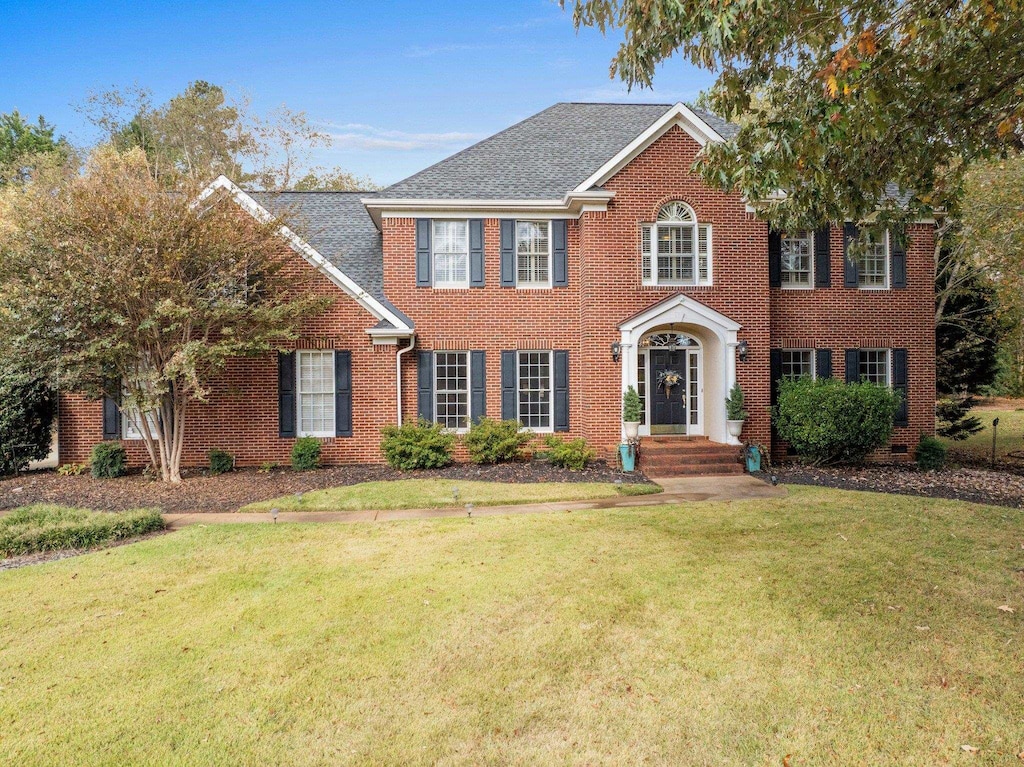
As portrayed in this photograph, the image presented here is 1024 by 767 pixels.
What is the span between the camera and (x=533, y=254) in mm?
13383

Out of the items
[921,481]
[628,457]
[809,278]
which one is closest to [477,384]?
[628,457]

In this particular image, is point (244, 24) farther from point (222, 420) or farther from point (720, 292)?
point (720, 292)

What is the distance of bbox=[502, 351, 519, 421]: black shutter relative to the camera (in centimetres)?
1332

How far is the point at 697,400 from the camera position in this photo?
1362 centimetres

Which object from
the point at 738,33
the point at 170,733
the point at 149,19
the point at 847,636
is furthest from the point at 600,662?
the point at 149,19

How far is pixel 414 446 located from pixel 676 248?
24.7ft

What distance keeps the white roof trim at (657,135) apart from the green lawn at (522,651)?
8.46 m

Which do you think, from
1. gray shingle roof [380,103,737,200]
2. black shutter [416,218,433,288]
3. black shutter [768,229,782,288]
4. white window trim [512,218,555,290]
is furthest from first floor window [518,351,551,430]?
black shutter [768,229,782,288]

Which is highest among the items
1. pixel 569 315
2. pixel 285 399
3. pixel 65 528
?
pixel 569 315

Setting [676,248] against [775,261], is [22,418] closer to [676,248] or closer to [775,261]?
[676,248]

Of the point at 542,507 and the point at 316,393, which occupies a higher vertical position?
the point at 316,393

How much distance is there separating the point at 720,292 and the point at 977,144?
18.2ft

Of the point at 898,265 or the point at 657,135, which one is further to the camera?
the point at 898,265

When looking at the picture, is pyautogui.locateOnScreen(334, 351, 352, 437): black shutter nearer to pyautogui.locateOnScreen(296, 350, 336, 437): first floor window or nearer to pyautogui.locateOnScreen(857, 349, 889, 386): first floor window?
pyautogui.locateOnScreen(296, 350, 336, 437): first floor window
